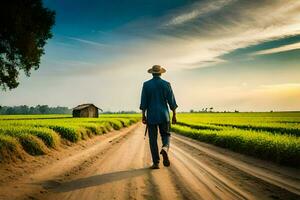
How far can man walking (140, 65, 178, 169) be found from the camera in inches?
328

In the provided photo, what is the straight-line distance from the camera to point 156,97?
858 centimetres

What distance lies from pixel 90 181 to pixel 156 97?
325 centimetres

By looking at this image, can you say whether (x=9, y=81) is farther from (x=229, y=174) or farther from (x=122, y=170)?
(x=229, y=174)

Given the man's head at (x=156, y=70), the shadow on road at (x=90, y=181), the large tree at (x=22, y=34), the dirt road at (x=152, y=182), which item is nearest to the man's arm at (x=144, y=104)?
the man's head at (x=156, y=70)

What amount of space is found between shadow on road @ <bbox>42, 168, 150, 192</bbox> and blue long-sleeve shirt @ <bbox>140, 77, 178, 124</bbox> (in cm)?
182

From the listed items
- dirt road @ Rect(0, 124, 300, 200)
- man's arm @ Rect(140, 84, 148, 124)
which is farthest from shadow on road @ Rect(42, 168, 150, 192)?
man's arm @ Rect(140, 84, 148, 124)

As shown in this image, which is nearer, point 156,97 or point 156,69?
point 156,97

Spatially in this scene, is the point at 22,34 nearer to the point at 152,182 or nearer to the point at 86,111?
the point at 152,182

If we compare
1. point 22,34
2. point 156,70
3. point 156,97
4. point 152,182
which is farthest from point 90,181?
point 22,34

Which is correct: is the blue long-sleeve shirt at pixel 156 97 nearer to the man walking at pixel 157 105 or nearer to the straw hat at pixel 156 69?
the man walking at pixel 157 105

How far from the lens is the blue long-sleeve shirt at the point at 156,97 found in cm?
847

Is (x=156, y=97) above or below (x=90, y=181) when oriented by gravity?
above

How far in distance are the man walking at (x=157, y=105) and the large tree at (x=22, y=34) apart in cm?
1428

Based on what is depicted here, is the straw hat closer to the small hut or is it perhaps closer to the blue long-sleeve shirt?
the blue long-sleeve shirt
